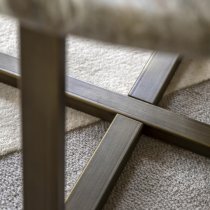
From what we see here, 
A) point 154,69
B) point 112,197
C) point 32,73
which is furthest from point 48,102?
point 154,69

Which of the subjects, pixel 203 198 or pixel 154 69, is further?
pixel 154 69

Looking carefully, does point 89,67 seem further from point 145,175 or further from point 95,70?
point 145,175

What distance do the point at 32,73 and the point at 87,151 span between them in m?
0.44

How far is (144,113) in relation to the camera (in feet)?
2.97

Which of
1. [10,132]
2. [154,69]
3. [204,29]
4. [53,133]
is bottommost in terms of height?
[10,132]

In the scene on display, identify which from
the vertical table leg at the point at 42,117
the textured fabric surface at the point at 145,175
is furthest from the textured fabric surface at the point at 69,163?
the vertical table leg at the point at 42,117

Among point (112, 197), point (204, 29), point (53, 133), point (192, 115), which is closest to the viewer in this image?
point (204, 29)

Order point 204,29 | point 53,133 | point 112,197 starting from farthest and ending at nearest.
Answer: point 112,197 → point 53,133 → point 204,29

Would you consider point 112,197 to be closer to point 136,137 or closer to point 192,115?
point 136,137

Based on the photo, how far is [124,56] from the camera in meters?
1.05

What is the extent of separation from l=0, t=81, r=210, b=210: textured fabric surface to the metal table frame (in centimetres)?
2

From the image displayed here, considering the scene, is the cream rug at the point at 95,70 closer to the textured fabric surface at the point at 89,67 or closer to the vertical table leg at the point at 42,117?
the textured fabric surface at the point at 89,67

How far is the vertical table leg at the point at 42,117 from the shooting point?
44 cm

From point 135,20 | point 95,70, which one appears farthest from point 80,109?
point 135,20
